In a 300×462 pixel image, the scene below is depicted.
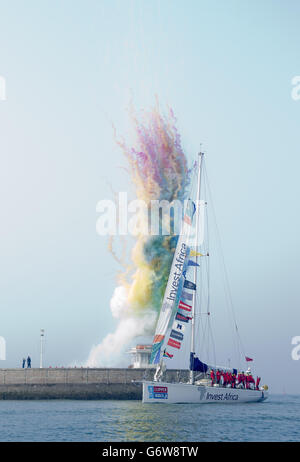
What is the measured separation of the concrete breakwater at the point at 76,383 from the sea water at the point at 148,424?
57.2ft

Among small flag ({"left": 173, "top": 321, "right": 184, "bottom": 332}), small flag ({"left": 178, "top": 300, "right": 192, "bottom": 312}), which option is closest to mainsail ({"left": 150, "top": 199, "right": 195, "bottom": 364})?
small flag ({"left": 178, "top": 300, "right": 192, "bottom": 312})

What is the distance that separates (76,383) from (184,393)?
72.9ft

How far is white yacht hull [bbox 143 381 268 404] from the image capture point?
70.1 m

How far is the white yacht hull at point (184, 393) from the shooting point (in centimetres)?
7012

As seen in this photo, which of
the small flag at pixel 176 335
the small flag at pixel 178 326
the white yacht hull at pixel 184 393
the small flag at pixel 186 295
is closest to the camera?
the white yacht hull at pixel 184 393

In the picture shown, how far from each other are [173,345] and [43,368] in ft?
73.6

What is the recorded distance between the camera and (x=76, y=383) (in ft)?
292

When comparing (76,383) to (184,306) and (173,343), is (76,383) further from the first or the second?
(184,306)

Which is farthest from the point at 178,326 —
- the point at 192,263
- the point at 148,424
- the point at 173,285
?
the point at 148,424

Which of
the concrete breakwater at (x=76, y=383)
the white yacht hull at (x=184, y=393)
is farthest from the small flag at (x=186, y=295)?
the concrete breakwater at (x=76, y=383)

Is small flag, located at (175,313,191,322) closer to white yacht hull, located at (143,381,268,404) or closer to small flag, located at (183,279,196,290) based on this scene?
small flag, located at (183,279,196,290)

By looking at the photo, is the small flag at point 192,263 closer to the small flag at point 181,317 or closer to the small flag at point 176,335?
the small flag at point 181,317
